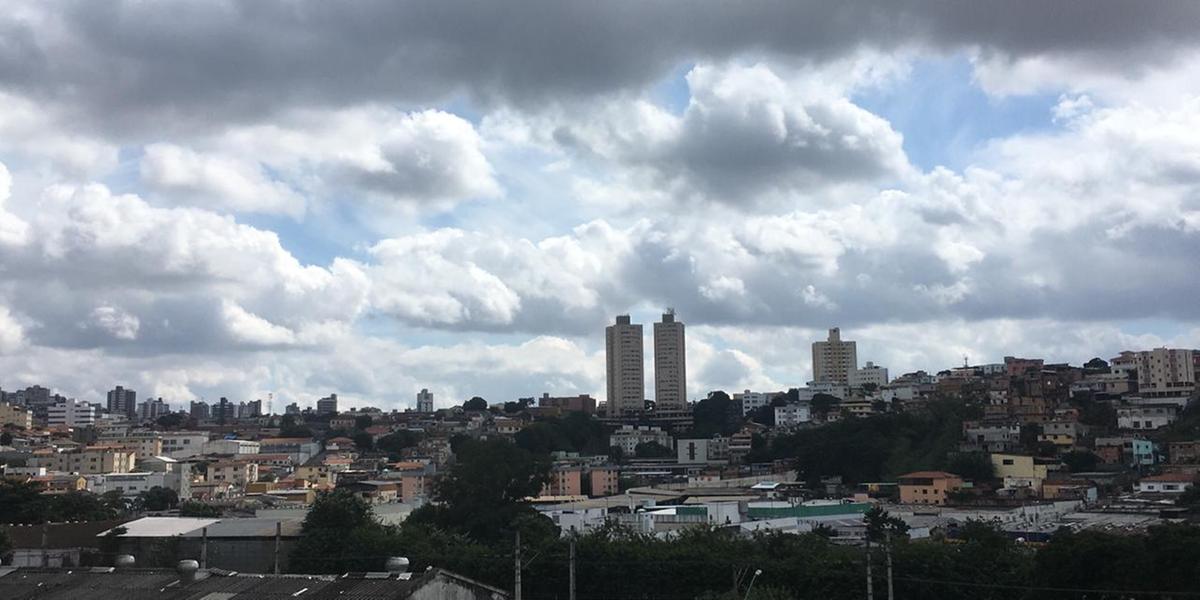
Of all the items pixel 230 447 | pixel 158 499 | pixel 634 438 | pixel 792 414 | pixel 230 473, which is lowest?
pixel 158 499

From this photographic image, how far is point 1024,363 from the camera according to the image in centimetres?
8169

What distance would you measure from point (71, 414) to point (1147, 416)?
99.0 meters

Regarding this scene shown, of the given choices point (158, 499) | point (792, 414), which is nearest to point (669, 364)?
point (792, 414)

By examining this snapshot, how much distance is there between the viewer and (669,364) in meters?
111

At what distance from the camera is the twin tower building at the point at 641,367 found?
364ft

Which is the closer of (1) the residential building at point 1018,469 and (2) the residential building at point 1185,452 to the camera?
(2) the residential building at point 1185,452

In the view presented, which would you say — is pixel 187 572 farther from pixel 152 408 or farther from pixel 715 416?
pixel 152 408

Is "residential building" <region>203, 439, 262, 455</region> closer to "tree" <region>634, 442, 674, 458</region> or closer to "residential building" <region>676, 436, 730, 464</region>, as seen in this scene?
"tree" <region>634, 442, 674, 458</region>

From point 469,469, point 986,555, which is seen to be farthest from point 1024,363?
point 986,555

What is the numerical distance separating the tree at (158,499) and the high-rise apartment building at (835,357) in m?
72.3

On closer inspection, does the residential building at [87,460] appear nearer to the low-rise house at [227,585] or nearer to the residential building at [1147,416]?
the low-rise house at [227,585]

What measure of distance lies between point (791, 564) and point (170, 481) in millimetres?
46123

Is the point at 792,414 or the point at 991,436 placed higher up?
the point at 792,414

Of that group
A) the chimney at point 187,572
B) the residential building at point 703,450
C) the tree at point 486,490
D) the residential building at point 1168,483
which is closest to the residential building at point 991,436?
the residential building at point 1168,483
